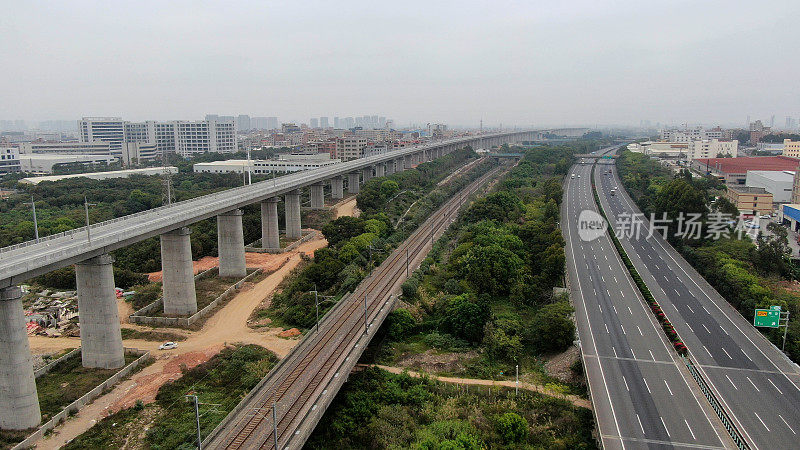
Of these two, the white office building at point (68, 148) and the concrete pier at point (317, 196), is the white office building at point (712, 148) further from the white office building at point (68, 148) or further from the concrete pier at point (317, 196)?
the white office building at point (68, 148)

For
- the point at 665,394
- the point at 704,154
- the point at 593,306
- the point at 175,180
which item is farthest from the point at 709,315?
the point at 704,154

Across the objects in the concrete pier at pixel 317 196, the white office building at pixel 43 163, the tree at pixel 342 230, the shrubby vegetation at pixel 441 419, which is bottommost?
the shrubby vegetation at pixel 441 419

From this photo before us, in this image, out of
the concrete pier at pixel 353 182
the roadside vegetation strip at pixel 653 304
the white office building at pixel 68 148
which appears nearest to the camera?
the roadside vegetation strip at pixel 653 304

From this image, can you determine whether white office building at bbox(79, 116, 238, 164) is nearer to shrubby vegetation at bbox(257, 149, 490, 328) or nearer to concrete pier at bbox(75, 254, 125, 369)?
shrubby vegetation at bbox(257, 149, 490, 328)

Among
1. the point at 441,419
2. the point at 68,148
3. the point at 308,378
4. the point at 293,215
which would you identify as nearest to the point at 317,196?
the point at 293,215

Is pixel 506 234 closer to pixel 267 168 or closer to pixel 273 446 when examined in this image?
pixel 273 446

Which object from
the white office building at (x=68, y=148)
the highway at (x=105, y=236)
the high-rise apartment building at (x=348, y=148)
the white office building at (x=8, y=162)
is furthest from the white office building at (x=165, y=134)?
the highway at (x=105, y=236)
